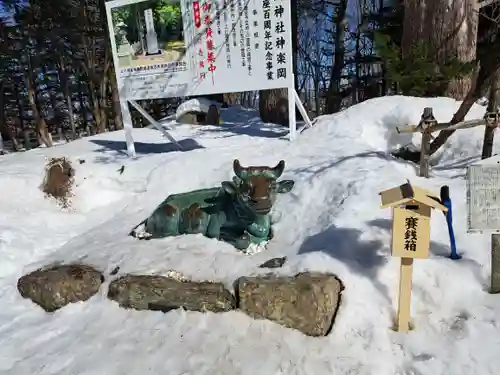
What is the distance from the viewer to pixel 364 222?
3662mm

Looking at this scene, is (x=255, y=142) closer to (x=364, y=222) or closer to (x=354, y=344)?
(x=364, y=222)

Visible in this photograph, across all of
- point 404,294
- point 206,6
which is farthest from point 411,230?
point 206,6

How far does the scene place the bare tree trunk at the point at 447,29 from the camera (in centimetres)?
605

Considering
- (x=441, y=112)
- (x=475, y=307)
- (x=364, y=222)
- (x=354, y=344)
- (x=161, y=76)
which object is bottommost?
(x=354, y=344)

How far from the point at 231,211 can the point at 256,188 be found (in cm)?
63

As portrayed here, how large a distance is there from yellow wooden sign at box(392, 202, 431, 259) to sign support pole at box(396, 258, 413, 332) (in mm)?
91

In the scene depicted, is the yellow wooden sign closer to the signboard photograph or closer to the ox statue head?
the ox statue head

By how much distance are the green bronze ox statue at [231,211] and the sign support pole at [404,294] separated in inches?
53.6

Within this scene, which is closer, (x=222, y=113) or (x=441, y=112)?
(x=441, y=112)

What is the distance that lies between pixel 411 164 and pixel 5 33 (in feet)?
51.5

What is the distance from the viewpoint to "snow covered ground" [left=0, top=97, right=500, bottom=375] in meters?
2.66

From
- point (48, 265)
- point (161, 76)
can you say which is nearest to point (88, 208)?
point (48, 265)

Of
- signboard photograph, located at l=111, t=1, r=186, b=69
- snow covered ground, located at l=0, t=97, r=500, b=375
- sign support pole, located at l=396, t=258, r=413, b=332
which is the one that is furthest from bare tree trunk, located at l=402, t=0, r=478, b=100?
sign support pole, located at l=396, t=258, r=413, b=332

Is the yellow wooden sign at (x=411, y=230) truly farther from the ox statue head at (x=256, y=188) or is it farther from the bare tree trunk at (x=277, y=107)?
the bare tree trunk at (x=277, y=107)
